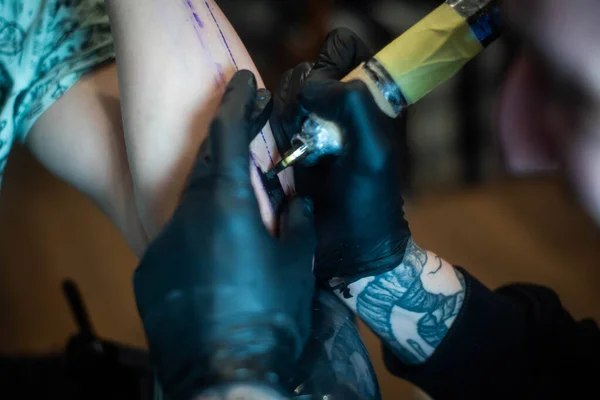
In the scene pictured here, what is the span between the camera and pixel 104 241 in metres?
1.91

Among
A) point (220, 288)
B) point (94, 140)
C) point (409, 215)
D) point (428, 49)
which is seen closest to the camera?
point (220, 288)

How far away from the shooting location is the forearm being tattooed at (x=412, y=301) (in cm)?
74

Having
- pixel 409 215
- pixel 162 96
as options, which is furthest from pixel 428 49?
pixel 409 215

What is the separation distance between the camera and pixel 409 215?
1915 mm

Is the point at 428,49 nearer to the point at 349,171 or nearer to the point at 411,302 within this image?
the point at 349,171

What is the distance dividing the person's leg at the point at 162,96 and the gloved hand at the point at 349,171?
0.07m

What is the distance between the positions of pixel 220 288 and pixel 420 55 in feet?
1.18

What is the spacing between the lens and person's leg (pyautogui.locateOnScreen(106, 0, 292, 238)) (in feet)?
2.09

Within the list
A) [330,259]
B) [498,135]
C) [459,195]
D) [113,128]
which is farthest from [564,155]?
[459,195]

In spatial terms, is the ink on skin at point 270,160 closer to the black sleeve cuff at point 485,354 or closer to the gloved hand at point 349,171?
the gloved hand at point 349,171

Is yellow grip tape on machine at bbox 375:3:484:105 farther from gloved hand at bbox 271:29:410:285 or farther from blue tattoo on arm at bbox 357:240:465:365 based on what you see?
blue tattoo on arm at bbox 357:240:465:365

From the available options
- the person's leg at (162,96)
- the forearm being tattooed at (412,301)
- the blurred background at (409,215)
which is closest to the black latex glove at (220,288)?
the person's leg at (162,96)

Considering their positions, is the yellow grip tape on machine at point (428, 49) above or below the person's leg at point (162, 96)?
below

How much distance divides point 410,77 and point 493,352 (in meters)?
0.40
